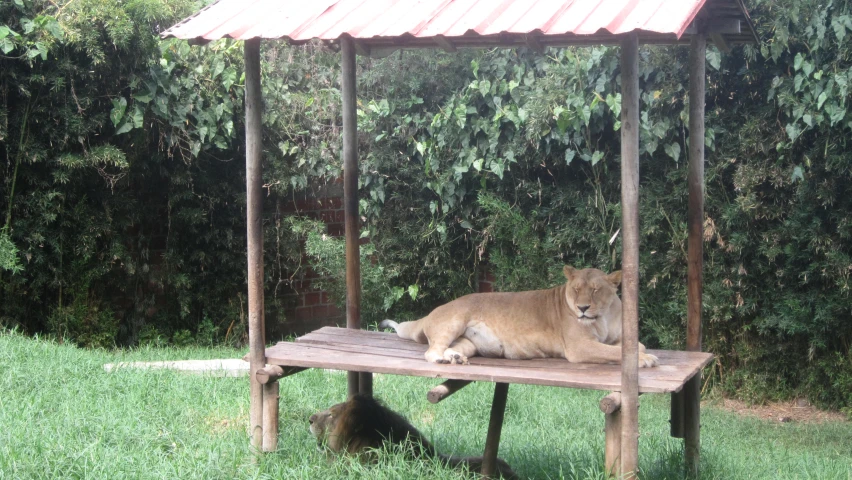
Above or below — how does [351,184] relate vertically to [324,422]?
above

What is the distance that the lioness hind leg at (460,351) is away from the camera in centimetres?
417

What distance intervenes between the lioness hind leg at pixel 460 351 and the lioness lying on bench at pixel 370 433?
18.7 inches

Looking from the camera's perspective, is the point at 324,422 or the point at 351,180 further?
the point at 351,180

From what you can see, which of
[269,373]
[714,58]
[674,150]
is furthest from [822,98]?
[269,373]

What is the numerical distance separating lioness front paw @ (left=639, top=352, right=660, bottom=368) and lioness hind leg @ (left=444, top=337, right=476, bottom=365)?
2.73 feet

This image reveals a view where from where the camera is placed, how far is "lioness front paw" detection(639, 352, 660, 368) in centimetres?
410

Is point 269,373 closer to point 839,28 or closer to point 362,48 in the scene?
point 362,48

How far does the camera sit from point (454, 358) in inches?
164

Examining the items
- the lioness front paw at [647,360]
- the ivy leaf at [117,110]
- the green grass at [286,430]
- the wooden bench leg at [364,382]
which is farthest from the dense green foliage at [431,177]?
the lioness front paw at [647,360]

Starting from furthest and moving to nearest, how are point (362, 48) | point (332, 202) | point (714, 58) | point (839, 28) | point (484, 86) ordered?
point (332, 202)
point (484, 86)
point (714, 58)
point (839, 28)
point (362, 48)

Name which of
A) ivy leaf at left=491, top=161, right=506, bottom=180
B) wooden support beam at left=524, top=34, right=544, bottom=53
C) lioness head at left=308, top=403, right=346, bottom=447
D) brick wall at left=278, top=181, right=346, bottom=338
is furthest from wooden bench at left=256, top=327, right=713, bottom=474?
brick wall at left=278, top=181, right=346, bottom=338

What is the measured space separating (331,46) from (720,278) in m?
3.44

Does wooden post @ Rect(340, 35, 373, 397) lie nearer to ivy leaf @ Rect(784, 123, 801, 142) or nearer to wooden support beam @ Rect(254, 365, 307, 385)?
wooden support beam @ Rect(254, 365, 307, 385)

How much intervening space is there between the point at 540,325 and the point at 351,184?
1455mm
